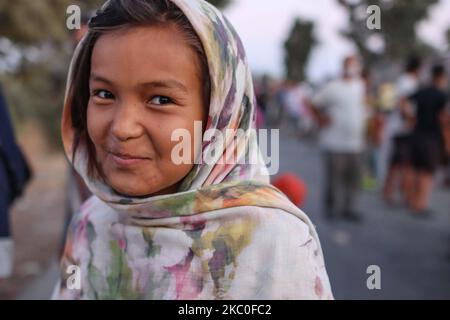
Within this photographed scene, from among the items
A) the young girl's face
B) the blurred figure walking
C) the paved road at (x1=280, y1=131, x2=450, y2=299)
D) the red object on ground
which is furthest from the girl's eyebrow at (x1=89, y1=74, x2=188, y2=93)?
the blurred figure walking

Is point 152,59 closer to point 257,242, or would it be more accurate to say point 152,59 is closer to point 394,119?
point 257,242

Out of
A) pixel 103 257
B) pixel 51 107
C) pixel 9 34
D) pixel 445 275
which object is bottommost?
pixel 445 275

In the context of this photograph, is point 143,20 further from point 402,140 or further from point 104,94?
point 402,140

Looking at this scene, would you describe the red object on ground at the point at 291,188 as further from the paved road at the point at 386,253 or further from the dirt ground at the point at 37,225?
the dirt ground at the point at 37,225

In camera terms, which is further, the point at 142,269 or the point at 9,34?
the point at 9,34

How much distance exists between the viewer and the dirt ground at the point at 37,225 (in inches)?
160

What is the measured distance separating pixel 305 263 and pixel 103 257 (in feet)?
1.69

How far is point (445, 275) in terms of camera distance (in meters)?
4.02

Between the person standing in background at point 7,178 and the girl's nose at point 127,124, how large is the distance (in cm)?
112

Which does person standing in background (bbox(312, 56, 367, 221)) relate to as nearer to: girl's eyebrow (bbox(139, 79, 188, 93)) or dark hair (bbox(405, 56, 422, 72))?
dark hair (bbox(405, 56, 422, 72))

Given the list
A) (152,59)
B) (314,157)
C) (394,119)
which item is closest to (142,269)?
(152,59)

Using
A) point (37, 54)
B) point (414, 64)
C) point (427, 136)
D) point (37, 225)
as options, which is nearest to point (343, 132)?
point (427, 136)

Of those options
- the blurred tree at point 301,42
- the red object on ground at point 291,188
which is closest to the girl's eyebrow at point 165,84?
the red object on ground at point 291,188

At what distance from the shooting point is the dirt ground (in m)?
4.07
